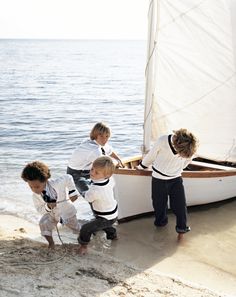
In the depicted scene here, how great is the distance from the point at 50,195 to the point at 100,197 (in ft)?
1.85

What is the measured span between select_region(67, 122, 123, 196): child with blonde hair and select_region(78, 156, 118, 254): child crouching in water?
80 centimetres

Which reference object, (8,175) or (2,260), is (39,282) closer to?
(2,260)

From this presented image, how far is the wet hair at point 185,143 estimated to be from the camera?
18.7 ft

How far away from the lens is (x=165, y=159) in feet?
20.4

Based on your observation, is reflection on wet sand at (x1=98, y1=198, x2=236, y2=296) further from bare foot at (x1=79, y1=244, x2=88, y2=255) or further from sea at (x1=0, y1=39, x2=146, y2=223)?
sea at (x1=0, y1=39, x2=146, y2=223)

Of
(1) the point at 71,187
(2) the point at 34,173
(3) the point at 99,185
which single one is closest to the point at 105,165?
(3) the point at 99,185

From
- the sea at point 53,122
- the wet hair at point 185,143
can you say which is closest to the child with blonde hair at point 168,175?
the wet hair at point 185,143

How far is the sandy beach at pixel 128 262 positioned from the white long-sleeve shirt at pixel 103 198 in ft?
1.65

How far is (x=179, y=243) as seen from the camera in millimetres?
6449

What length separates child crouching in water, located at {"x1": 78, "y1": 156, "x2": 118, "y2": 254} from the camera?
540 centimetres

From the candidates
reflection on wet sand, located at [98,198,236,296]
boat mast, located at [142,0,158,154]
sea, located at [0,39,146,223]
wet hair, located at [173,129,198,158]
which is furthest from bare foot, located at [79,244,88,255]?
boat mast, located at [142,0,158,154]

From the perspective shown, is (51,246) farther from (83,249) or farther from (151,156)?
(151,156)

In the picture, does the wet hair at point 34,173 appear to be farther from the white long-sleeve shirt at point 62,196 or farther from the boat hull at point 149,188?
the boat hull at point 149,188

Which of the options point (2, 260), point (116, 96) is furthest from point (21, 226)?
point (116, 96)
